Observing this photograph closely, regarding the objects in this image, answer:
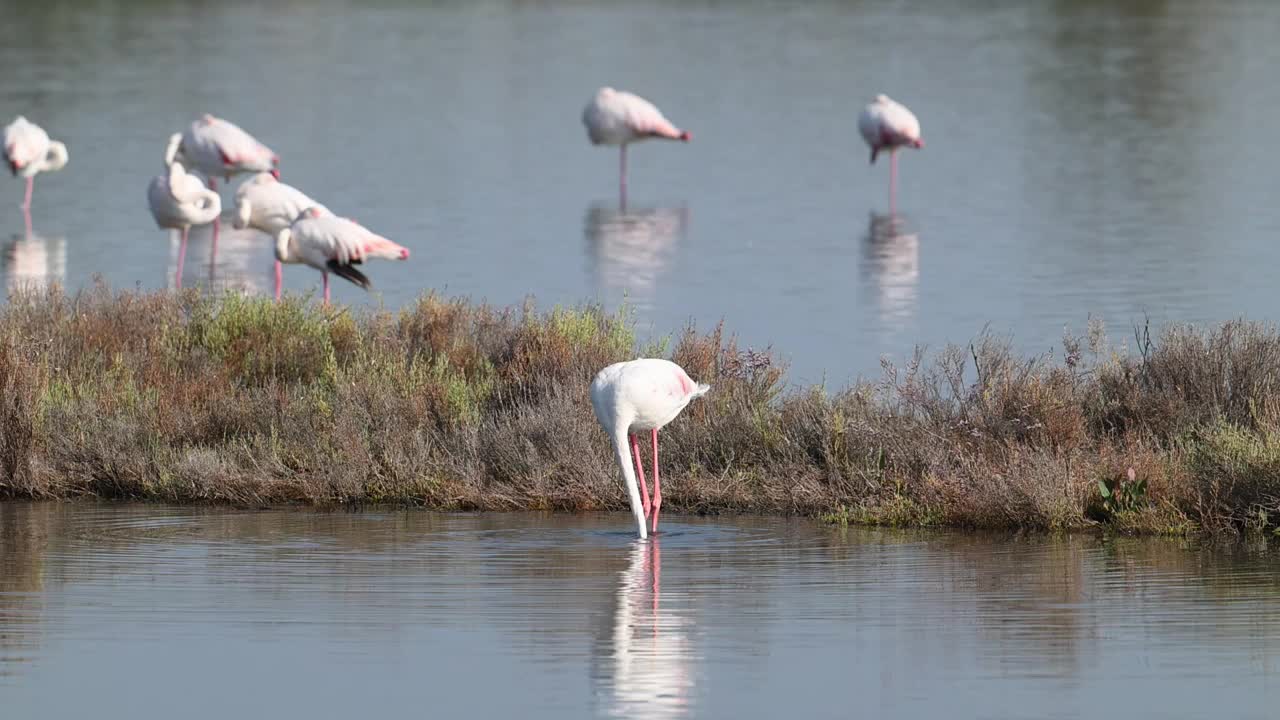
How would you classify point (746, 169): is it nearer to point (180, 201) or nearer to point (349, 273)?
point (180, 201)

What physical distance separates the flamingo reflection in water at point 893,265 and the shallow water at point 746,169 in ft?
0.22

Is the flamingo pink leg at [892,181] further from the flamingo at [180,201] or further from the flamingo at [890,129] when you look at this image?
the flamingo at [180,201]

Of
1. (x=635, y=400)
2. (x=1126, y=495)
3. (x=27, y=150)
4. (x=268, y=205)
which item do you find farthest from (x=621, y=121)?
(x=635, y=400)

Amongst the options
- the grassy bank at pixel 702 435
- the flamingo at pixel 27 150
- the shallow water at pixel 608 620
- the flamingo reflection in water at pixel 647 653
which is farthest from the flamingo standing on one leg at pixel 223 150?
the flamingo reflection in water at pixel 647 653

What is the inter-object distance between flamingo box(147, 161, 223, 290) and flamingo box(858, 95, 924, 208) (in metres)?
8.88

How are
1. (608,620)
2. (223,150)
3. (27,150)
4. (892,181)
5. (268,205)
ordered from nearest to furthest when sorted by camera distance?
(608,620)
(268,205)
(223,150)
(27,150)
(892,181)

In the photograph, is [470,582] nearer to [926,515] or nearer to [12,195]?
[926,515]

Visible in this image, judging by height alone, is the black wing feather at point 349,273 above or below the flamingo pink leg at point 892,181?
below

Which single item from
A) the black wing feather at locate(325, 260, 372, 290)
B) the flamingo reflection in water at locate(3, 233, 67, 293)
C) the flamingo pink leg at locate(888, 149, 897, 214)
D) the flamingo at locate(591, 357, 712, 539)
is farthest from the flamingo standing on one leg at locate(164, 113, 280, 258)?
the flamingo at locate(591, 357, 712, 539)

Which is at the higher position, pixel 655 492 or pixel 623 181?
pixel 623 181

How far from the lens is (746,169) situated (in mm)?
27281

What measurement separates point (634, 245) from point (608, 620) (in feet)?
41.6

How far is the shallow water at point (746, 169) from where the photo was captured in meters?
17.7

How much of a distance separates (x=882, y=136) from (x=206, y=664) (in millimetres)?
19454
